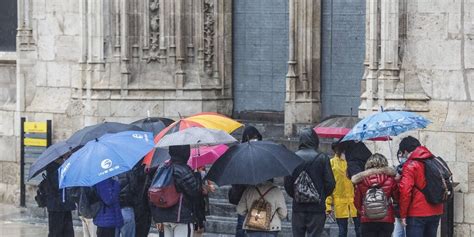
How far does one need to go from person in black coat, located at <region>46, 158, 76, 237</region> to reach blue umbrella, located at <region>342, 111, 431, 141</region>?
12.2ft

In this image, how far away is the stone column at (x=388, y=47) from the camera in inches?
822

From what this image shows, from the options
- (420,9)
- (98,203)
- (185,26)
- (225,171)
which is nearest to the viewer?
(225,171)

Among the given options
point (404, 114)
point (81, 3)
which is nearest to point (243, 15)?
point (81, 3)

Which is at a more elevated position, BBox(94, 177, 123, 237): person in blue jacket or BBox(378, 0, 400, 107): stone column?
BBox(378, 0, 400, 107): stone column

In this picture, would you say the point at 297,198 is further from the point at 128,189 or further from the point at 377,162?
the point at 128,189

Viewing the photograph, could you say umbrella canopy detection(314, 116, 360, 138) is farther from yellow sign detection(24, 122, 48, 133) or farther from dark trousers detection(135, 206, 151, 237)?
yellow sign detection(24, 122, 48, 133)

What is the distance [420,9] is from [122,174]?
526 cm

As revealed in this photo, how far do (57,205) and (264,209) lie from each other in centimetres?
357

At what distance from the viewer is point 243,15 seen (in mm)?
24703

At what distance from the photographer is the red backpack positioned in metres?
17.0

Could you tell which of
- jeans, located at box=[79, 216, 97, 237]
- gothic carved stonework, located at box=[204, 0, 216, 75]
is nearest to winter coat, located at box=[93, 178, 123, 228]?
jeans, located at box=[79, 216, 97, 237]

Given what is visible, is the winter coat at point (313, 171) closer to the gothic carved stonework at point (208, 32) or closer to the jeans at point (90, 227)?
the jeans at point (90, 227)

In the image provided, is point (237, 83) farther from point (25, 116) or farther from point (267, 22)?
point (25, 116)

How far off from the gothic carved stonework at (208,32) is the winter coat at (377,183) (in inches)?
292
